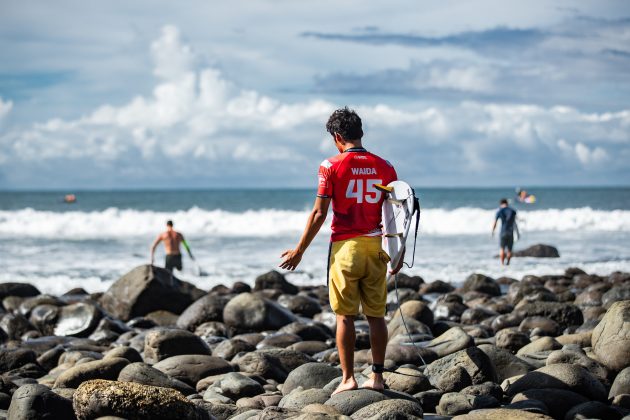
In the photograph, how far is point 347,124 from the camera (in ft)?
19.4

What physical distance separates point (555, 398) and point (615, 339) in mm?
1449

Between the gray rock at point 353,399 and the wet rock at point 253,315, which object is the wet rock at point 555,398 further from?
the wet rock at point 253,315

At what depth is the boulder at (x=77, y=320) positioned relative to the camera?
490 inches

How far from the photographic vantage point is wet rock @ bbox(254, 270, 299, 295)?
16.8 m

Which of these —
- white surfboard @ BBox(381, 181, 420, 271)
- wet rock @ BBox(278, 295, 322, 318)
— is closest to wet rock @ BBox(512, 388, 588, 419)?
white surfboard @ BBox(381, 181, 420, 271)

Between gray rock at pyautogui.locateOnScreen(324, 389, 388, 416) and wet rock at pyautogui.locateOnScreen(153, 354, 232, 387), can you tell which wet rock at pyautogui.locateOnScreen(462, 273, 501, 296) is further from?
gray rock at pyautogui.locateOnScreen(324, 389, 388, 416)

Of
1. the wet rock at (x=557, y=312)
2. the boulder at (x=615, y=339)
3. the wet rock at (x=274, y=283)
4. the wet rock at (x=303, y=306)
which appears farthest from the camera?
the wet rock at (x=274, y=283)

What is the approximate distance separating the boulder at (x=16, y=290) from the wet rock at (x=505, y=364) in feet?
36.8

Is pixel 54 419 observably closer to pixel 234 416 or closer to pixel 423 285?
pixel 234 416

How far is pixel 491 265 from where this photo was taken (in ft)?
76.6

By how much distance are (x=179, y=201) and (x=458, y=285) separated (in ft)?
206

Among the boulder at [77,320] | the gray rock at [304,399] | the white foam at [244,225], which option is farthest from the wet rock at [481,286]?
the white foam at [244,225]

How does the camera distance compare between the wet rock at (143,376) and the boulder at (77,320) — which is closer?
the wet rock at (143,376)

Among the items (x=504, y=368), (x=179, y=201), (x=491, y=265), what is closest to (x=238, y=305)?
(x=504, y=368)
